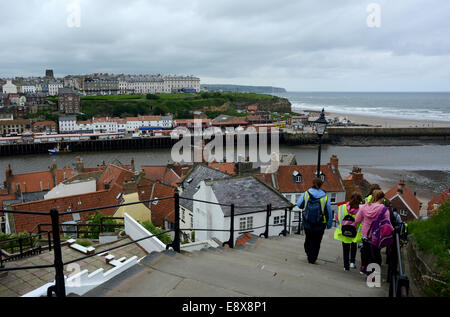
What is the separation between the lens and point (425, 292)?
405 centimetres

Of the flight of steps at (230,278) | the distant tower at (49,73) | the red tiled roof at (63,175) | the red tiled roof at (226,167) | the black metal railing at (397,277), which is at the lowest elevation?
the red tiled roof at (63,175)

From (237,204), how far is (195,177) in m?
6.63

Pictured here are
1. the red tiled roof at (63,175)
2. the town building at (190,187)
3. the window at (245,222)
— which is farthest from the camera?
the red tiled roof at (63,175)

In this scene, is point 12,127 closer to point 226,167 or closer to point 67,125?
point 67,125

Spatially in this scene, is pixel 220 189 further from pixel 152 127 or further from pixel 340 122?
pixel 340 122

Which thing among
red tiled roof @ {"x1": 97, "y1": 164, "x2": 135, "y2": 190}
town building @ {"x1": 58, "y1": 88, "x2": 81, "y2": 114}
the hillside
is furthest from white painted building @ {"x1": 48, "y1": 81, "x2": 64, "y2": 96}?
red tiled roof @ {"x1": 97, "y1": 164, "x2": 135, "y2": 190}

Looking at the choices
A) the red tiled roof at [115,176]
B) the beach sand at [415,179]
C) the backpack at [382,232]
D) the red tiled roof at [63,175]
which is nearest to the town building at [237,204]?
the red tiled roof at [115,176]

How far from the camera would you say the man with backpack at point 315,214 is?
17.5ft

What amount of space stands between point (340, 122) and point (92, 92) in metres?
120

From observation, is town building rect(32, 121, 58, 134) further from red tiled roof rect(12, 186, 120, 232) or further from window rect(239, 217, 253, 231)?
window rect(239, 217, 253, 231)

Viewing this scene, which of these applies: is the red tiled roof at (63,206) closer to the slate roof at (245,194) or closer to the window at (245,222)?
the slate roof at (245,194)

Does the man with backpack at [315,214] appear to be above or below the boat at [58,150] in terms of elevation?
above

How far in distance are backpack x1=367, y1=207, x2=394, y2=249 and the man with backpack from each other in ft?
2.49

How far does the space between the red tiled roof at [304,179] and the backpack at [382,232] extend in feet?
66.8
